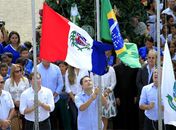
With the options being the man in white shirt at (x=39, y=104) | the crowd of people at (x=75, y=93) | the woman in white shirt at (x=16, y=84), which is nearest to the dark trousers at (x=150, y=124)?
the crowd of people at (x=75, y=93)

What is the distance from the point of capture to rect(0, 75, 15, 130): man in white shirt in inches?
547

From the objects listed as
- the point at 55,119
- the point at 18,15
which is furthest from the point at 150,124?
the point at 18,15

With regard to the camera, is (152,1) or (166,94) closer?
(166,94)

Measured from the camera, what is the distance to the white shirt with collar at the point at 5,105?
13945 mm

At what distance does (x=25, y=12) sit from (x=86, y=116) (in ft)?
31.9

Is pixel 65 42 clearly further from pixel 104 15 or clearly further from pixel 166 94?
pixel 166 94

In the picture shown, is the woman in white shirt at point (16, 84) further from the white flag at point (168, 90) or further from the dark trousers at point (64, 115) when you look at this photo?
the white flag at point (168, 90)

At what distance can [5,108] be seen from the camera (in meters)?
14.0

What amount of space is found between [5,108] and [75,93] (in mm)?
2218

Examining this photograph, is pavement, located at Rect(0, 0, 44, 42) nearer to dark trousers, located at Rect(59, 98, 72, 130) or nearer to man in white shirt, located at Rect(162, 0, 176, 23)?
man in white shirt, located at Rect(162, 0, 176, 23)

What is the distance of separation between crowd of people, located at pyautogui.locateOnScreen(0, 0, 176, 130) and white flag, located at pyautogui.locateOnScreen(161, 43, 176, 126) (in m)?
0.65

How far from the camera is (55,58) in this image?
512 inches

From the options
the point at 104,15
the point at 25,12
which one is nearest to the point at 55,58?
the point at 104,15

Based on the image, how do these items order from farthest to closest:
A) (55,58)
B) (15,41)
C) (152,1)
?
(152,1)
(15,41)
(55,58)
